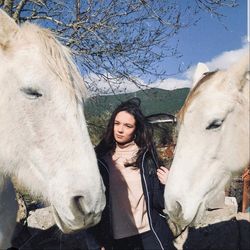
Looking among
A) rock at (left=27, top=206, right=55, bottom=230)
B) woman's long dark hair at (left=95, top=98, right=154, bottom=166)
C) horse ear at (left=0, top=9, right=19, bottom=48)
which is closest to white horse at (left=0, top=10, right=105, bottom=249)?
horse ear at (left=0, top=9, right=19, bottom=48)

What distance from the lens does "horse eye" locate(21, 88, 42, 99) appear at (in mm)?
2576

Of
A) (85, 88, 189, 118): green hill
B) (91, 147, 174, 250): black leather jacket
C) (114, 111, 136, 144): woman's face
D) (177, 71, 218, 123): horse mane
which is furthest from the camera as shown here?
(85, 88, 189, 118): green hill

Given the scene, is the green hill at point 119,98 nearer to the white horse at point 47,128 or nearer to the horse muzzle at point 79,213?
the white horse at point 47,128

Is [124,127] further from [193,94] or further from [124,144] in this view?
[193,94]

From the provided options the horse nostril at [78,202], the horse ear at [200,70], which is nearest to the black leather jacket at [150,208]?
the horse ear at [200,70]

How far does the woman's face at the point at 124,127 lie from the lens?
11.5 feet

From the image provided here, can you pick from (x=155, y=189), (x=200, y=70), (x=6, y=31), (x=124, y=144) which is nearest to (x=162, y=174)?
(x=155, y=189)

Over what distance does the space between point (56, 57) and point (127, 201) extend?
1.47 metres

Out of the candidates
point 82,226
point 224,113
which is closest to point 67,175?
point 82,226

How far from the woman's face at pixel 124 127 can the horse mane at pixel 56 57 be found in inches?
30.6

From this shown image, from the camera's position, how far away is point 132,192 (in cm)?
350

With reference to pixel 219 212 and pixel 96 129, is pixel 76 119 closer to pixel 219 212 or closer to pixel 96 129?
pixel 219 212

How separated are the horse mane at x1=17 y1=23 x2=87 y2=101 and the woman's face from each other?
0.78 metres

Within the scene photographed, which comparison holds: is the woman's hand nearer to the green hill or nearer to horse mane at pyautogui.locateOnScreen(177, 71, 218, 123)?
→ horse mane at pyautogui.locateOnScreen(177, 71, 218, 123)
